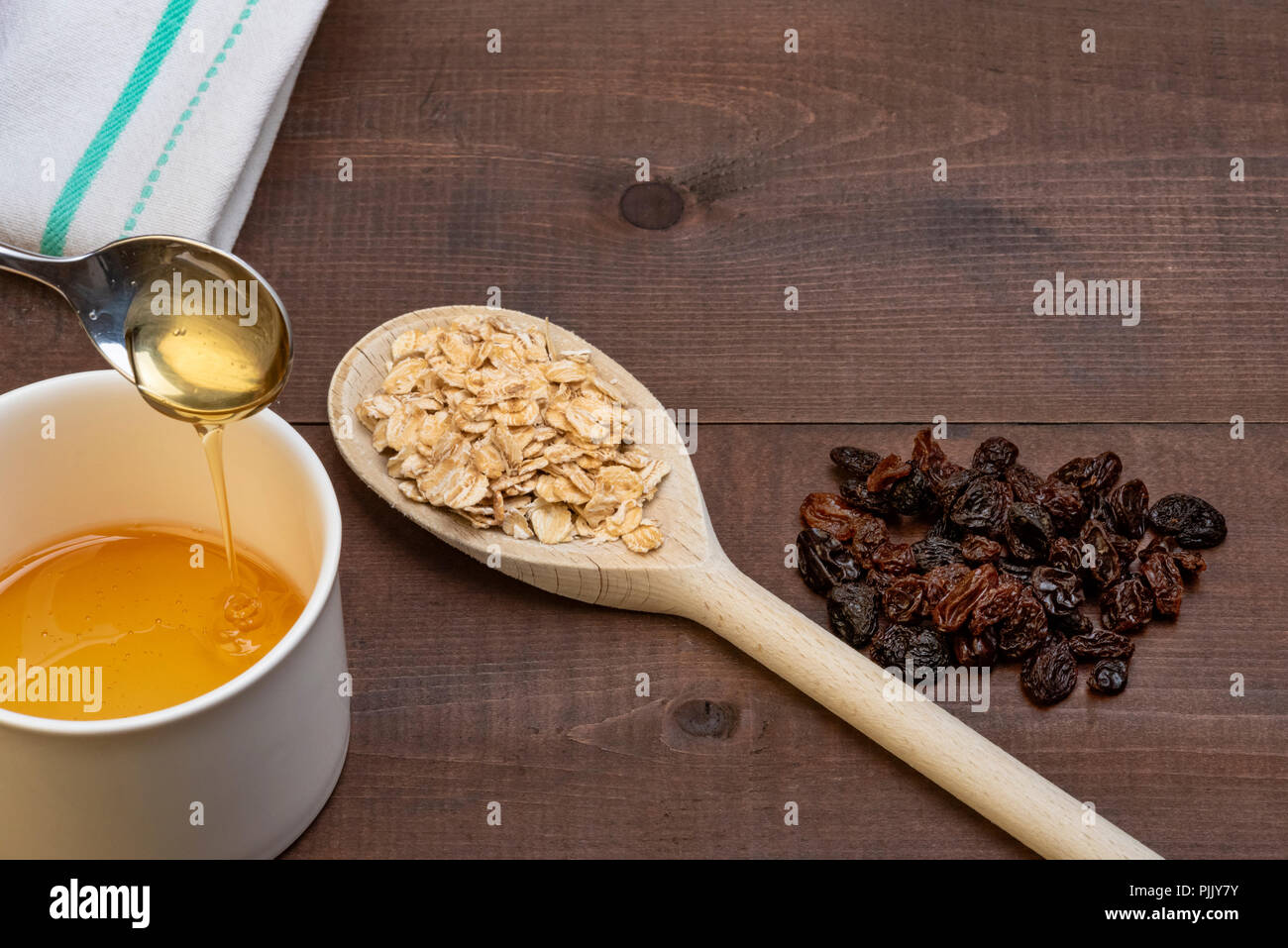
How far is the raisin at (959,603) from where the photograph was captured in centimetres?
106

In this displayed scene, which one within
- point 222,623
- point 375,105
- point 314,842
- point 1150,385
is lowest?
point 314,842

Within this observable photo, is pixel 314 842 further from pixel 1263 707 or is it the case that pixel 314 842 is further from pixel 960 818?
pixel 1263 707

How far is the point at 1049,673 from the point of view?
1048mm

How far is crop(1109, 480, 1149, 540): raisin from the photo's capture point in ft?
3.72

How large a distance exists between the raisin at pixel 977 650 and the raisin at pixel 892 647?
0.12ft

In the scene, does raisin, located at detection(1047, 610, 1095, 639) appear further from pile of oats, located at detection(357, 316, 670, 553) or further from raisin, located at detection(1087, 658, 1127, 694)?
pile of oats, located at detection(357, 316, 670, 553)

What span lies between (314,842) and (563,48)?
0.90 m

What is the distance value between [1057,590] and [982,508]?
9cm

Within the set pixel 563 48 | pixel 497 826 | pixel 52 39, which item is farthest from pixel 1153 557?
pixel 52 39

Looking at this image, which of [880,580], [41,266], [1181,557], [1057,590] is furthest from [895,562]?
[41,266]

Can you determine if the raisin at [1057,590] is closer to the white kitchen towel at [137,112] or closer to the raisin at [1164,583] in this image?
the raisin at [1164,583]

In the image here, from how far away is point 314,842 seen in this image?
0.98 meters

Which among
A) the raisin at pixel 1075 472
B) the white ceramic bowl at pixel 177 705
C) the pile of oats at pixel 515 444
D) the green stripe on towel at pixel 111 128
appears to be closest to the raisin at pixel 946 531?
the raisin at pixel 1075 472

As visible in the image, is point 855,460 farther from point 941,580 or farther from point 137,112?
point 137,112
